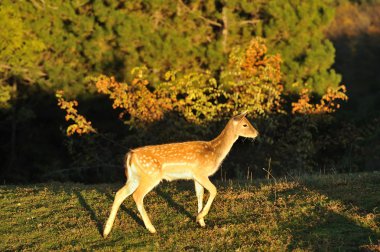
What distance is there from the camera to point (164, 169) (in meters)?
10.0

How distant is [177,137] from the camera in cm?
2283

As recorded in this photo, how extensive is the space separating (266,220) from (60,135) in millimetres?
19103

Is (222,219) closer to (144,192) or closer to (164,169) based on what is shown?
(164,169)

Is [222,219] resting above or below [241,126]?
below

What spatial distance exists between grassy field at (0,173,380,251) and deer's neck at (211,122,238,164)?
86 cm

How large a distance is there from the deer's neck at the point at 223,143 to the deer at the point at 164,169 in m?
0.02

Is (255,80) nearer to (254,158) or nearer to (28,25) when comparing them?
(254,158)

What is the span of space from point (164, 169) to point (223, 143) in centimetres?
132

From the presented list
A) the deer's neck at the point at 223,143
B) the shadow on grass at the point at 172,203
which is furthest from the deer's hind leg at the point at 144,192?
the deer's neck at the point at 223,143

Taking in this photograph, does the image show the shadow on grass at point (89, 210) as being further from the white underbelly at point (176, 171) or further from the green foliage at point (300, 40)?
the green foliage at point (300, 40)

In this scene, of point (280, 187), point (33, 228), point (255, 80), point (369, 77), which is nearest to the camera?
point (33, 228)

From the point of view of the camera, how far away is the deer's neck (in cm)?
A: 1068

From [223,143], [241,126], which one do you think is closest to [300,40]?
[241,126]

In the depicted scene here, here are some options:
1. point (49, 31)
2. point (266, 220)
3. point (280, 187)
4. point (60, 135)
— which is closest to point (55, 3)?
point (49, 31)
